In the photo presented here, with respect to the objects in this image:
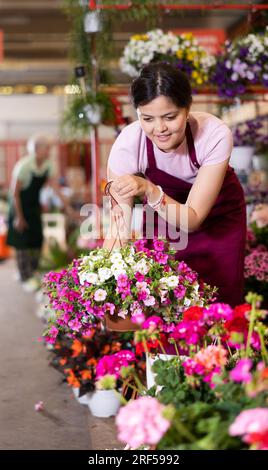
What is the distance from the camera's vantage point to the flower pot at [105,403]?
136 inches

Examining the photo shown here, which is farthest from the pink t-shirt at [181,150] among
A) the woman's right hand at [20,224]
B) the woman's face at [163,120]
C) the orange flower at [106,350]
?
the woman's right hand at [20,224]

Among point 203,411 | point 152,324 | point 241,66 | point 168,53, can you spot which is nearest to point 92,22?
point 168,53

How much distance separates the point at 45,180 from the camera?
7.64 metres

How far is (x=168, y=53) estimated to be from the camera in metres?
4.48

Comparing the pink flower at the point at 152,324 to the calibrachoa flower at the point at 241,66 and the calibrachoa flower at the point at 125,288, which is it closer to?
Result: the calibrachoa flower at the point at 125,288

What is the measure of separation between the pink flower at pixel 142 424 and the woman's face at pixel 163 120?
1.24 meters

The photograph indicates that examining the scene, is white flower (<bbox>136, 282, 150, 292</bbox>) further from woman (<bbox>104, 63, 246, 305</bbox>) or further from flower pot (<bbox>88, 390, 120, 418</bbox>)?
flower pot (<bbox>88, 390, 120, 418</bbox>)

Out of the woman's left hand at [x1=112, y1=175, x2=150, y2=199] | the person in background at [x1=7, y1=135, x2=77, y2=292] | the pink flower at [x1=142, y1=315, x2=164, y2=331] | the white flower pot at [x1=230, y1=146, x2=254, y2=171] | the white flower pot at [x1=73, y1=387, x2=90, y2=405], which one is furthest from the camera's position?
the person in background at [x1=7, y1=135, x2=77, y2=292]

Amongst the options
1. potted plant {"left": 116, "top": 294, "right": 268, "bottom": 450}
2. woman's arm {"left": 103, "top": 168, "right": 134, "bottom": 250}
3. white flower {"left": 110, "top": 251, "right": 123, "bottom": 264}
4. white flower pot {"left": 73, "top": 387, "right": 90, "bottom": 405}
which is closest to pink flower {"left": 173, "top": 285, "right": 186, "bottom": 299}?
white flower {"left": 110, "top": 251, "right": 123, "bottom": 264}

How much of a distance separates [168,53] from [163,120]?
2.21 m

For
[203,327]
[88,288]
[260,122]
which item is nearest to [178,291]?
[88,288]

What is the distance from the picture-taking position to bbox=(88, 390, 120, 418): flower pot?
3.45m

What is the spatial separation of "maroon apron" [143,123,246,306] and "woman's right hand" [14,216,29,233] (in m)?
4.85

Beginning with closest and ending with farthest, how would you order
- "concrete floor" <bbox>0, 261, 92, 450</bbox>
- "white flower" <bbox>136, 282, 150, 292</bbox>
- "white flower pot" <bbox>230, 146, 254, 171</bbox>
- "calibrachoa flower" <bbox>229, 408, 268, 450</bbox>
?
"calibrachoa flower" <bbox>229, 408, 268, 450</bbox> → "white flower" <bbox>136, 282, 150, 292</bbox> → "concrete floor" <bbox>0, 261, 92, 450</bbox> → "white flower pot" <bbox>230, 146, 254, 171</bbox>
